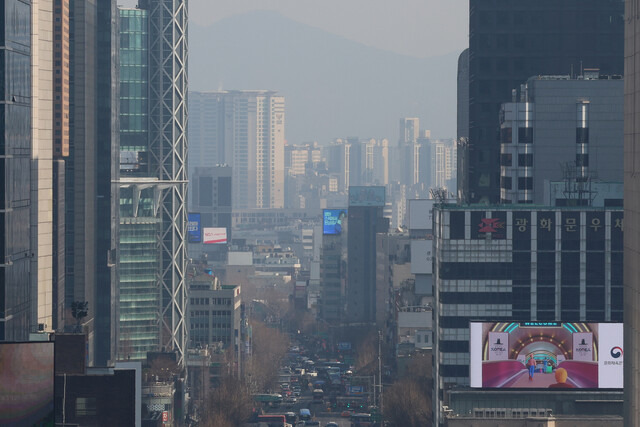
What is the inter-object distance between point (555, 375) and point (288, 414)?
79.7 m

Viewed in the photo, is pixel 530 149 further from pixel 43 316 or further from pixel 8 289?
pixel 8 289

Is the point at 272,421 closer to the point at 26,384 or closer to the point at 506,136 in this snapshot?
the point at 506,136

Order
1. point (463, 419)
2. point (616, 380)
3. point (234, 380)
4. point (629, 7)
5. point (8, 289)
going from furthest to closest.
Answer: point (234, 380) → point (616, 380) → point (463, 419) → point (8, 289) → point (629, 7)

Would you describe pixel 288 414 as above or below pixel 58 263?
below

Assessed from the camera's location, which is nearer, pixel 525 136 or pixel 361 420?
pixel 525 136

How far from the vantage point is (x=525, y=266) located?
135375mm

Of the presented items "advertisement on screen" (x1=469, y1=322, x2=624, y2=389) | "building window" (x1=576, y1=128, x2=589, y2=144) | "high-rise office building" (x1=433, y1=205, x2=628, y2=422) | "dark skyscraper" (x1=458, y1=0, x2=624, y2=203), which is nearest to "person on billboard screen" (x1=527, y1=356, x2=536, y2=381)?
"advertisement on screen" (x1=469, y1=322, x2=624, y2=389)

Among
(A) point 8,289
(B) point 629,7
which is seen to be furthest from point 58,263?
(B) point 629,7

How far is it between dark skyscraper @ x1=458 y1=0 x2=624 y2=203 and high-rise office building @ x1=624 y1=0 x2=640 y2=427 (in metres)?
105

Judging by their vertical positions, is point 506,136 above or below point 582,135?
below

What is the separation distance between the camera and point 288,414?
647 feet

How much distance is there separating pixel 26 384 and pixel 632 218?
25184 millimetres

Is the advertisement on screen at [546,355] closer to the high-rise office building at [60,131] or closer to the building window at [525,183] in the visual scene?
the building window at [525,183]

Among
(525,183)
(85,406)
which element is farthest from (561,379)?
(85,406)
